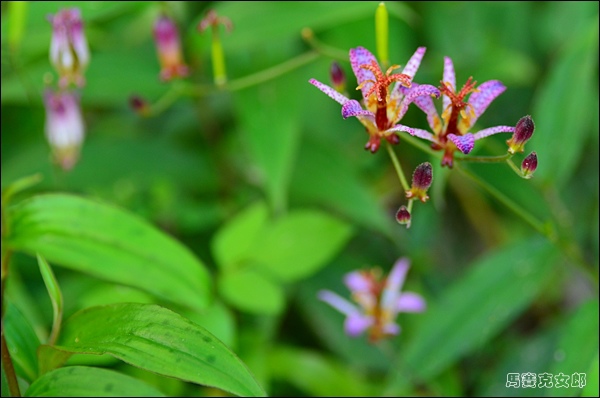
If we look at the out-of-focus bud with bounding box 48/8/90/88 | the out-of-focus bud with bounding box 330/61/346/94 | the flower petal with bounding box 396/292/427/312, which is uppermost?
the out-of-focus bud with bounding box 48/8/90/88

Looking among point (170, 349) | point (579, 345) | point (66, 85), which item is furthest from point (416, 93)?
point (66, 85)

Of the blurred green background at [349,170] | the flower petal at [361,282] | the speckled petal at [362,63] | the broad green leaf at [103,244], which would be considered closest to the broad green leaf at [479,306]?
the blurred green background at [349,170]

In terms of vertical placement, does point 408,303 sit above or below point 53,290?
above

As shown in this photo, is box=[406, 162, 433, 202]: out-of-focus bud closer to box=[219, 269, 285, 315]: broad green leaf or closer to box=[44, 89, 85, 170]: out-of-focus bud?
box=[219, 269, 285, 315]: broad green leaf

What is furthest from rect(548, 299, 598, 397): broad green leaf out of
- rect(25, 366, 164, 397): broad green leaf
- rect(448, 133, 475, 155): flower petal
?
rect(25, 366, 164, 397): broad green leaf

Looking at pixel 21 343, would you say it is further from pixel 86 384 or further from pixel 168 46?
pixel 168 46

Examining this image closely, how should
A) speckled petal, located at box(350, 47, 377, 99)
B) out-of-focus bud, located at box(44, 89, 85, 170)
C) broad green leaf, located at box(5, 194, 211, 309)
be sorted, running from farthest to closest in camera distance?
out-of-focus bud, located at box(44, 89, 85, 170)
broad green leaf, located at box(5, 194, 211, 309)
speckled petal, located at box(350, 47, 377, 99)
